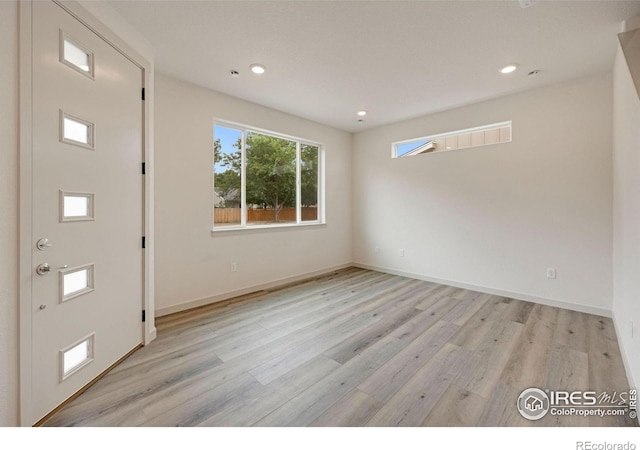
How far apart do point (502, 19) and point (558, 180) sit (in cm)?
218

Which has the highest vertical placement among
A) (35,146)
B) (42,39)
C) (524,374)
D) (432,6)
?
(432,6)

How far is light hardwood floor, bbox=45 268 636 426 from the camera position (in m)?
1.53

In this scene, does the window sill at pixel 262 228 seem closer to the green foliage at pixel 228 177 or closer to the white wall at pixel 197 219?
the white wall at pixel 197 219

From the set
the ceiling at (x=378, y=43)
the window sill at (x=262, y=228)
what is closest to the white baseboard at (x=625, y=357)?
the ceiling at (x=378, y=43)

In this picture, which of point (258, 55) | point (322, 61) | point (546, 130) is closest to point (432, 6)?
point (322, 61)

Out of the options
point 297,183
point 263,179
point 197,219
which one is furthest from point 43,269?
point 297,183

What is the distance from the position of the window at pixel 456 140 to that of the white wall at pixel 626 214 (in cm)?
110

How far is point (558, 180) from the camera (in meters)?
3.18

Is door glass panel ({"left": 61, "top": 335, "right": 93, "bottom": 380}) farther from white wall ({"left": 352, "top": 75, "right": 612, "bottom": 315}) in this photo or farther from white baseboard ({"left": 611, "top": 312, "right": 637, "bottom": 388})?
white wall ({"left": 352, "top": 75, "right": 612, "bottom": 315})

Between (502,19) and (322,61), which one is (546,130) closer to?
(502,19)

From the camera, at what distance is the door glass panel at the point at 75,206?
1.63 meters

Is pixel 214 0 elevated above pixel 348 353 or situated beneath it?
elevated above

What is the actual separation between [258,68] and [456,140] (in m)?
3.16

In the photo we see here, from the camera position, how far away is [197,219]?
325cm
